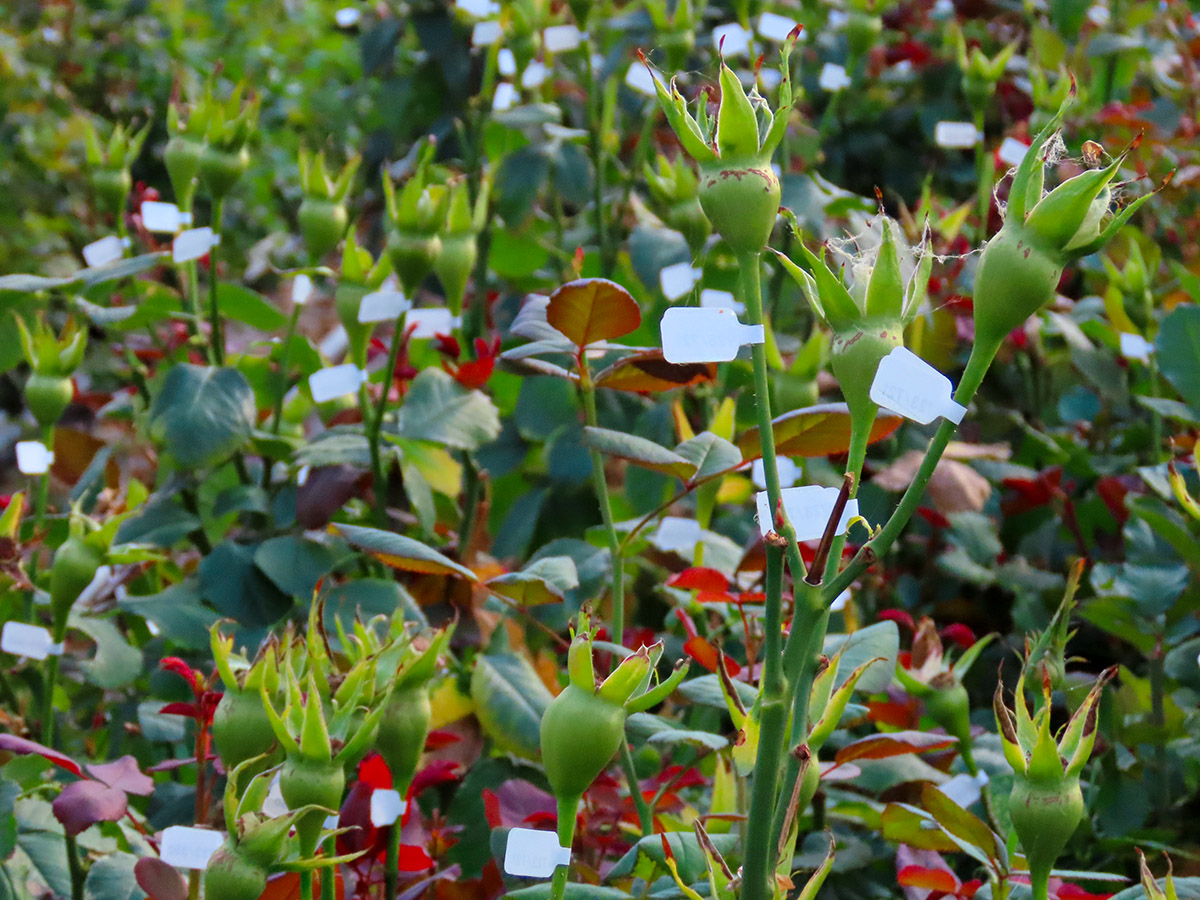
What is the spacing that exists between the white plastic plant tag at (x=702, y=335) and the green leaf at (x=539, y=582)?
0.84 ft

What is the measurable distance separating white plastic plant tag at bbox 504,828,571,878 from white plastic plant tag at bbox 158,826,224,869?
0.57ft

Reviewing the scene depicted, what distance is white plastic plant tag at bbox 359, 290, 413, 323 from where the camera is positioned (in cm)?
96

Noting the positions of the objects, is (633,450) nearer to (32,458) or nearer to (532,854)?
(532,854)

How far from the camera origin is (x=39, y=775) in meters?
0.88

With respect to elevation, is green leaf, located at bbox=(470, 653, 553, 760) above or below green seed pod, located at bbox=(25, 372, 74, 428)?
below

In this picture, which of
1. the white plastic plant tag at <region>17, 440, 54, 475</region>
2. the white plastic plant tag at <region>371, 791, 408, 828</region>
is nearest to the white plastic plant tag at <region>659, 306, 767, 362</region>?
the white plastic plant tag at <region>371, 791, 408, 828</region>

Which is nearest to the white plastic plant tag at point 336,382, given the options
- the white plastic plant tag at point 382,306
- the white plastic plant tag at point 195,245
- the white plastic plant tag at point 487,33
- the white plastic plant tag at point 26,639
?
the white plastic plant tag at point 382,306

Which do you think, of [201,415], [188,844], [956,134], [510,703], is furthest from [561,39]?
[188,844]

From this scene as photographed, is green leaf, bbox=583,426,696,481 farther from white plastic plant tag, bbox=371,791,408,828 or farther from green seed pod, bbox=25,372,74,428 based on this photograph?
green seed pod, bbox=25,372,74,428

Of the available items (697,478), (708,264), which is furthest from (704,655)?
(708,264)

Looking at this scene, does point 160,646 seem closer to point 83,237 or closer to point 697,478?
point 697,478

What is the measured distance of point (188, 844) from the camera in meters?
0.63

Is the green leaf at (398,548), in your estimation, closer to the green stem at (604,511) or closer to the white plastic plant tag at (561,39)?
the green stem at (604,511)

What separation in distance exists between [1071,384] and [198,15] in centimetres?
299
